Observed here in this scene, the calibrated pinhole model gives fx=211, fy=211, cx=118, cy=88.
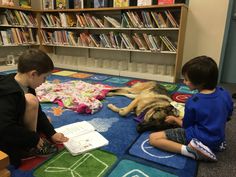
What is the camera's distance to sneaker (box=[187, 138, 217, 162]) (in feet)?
3.96

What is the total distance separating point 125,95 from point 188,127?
1.18m

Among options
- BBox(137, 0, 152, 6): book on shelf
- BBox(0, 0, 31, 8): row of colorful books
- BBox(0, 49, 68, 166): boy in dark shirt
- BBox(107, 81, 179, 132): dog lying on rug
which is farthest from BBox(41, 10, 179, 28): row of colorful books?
BBox(0, 49, 68, 166): boy in dark shirt

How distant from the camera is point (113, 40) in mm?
3580

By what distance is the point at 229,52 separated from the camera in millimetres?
3193

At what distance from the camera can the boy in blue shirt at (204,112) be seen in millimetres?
1193

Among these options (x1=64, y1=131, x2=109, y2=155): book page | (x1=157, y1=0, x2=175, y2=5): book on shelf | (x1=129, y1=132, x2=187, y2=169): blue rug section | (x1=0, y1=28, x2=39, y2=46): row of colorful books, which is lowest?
(x1=129, y1=132, x2=187, y2=169): blue rug section

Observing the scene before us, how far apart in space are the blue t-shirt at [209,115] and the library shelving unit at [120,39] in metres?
1.96

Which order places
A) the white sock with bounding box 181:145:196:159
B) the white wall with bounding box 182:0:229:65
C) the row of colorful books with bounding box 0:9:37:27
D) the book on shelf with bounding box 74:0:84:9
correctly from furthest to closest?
the book on shelf with bounding box 74:0:84:9
the row of colorful books with bounding box 0:9:37:27
the white wall with bounding box 182:0:229:65
the white sock with bounding box 181:145:196:159

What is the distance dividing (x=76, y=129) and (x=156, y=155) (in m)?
0.62

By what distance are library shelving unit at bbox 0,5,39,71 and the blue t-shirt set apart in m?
3.38

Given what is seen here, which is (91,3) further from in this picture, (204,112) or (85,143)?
(204,112)

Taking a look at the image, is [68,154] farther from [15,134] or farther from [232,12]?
[232,12]

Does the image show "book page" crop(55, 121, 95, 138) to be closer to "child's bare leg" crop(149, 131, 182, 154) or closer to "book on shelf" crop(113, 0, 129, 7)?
"child's bare leg" crop(149, 131, 182, 154)

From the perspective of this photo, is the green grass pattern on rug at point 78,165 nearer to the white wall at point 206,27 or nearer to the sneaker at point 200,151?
the sneaker at point 200,151
